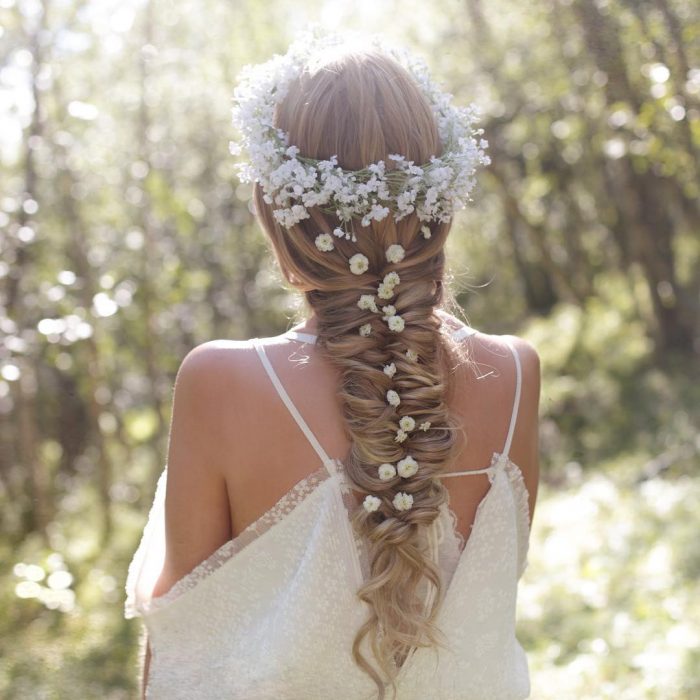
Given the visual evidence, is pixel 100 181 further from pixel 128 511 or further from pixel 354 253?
pixel 354 253

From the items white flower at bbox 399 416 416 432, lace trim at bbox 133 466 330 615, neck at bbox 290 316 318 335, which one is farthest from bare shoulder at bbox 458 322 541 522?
lace trim at bbox 133 466 330 615

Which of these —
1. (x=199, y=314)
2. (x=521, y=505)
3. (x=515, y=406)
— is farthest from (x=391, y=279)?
(x=199, y=314)

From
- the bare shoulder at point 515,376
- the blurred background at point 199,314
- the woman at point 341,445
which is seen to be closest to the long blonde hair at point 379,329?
the woman at point 341,445

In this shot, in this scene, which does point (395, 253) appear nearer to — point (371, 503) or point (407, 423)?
point (407, 423)

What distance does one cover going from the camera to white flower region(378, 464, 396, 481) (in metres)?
1.71

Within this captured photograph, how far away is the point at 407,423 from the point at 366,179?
0.48 meters

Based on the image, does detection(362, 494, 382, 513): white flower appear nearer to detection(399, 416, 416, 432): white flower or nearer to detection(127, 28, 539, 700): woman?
detection(127, 28, 539, 700): woman

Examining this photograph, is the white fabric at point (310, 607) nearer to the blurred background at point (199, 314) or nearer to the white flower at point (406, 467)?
the white flower at point (406, 467)

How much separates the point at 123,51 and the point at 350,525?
5972mm

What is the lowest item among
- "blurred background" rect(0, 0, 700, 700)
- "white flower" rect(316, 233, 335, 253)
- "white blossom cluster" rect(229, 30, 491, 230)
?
"blurred background" rect(0, 0, 700, 700)

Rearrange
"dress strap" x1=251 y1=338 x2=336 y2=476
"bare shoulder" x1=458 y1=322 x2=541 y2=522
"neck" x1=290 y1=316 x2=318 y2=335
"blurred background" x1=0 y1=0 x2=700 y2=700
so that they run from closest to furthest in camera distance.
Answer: "dress strap" x1=251 y1=338 x2=336 y2=476 < "neck" x1=290 y1=316 x2=318 y2=335 < "bare shoulder" x1=458 y1=322 x2=541 y2=522 < "blurred background" x1=0 y1=0 x2=700 y2=700

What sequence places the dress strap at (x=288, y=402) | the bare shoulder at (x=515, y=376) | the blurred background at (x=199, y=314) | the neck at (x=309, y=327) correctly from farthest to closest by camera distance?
the blurred background at (x=199, y=314) < the bare shoulder at (x=515, y=376) < the neck at (x=309, y=327) < the dress strap at (x=288, y=402)

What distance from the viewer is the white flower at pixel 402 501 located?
68.1 inches

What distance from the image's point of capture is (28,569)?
14.5 feet
